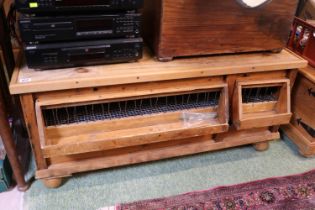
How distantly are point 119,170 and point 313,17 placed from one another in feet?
3.90

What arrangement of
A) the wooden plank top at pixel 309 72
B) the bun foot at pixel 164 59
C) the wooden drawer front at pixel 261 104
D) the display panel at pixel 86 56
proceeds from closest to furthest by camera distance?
the display panel at pixel 86 56 → the bun foot at pixel 164 59 → the wooden drawer front at pixel 261 104 → the wooden plank top at pixel 309 72

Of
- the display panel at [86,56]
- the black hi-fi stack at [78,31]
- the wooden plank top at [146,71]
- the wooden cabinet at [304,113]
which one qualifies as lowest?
the wooden cabinet at [304,113]

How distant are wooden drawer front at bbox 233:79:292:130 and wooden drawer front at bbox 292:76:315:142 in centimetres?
13

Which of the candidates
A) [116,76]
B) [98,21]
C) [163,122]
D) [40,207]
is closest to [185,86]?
[163,122]

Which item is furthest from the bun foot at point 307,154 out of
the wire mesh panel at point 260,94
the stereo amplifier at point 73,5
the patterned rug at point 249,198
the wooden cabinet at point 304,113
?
the stereo amplifier at point 73,5

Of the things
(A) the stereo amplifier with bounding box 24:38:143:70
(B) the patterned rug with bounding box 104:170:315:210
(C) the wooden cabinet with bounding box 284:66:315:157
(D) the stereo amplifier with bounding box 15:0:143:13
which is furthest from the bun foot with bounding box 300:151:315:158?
(D) the stereo amplifier with bounding box 15:0:143:13

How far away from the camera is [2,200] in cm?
111

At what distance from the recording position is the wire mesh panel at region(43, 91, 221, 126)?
1.12 m

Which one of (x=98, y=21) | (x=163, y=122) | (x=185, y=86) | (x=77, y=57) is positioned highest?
(x=98, y=21)

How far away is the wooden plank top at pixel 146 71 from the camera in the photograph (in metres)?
0.94

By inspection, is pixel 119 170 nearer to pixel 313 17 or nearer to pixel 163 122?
pixel 163 122

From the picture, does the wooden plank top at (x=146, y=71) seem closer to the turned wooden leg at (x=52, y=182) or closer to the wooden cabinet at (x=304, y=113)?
the wooden cabinet at (x=304, y=113)

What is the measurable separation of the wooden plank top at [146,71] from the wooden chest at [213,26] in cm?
4

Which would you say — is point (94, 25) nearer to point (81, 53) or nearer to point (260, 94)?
point (81, 53)
